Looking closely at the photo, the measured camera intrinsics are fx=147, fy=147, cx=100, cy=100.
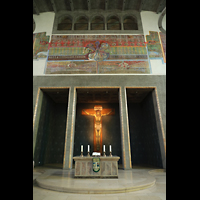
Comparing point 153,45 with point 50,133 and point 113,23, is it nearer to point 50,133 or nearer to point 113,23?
point 113,23

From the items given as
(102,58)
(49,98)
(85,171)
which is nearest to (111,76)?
(102,58)

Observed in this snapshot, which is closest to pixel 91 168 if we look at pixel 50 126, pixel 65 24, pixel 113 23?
pixel 50 126

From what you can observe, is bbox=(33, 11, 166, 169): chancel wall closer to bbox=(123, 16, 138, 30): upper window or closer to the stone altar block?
bbox=(123, 16, 138, 30): upper window

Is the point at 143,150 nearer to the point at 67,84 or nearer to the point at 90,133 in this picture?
the point at 90,133

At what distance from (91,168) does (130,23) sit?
13.6 metres

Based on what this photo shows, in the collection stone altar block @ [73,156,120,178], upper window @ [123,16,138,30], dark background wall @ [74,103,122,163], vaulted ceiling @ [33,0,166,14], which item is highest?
vaulted ceiling @ [33,0,166,14]

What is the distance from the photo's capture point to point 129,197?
13.1 ft

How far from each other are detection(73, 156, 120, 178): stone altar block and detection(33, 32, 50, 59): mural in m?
9.07

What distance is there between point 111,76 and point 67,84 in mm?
3279

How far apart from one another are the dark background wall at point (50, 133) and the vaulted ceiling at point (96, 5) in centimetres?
845

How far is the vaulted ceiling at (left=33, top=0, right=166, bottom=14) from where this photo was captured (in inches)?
523

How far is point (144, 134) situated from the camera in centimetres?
1297

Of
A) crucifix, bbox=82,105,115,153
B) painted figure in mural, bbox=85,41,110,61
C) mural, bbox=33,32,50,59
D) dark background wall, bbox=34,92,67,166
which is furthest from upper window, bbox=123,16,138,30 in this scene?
dark background wall, bbox=34,92,67,166
